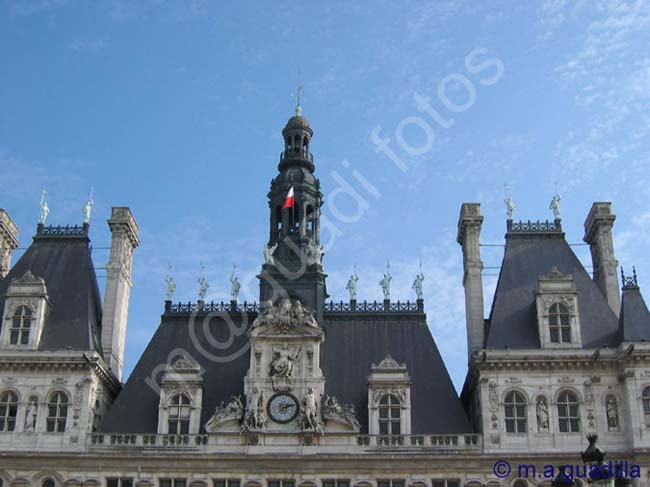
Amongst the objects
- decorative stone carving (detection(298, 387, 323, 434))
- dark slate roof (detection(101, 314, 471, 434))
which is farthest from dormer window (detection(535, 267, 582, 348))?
decorative stone carving (detection(298, 387, 323, 434))

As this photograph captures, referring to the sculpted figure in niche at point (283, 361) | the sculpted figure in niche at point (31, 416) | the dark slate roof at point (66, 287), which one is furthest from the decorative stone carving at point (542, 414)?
the sculpted figure in niche at point (31, 416)

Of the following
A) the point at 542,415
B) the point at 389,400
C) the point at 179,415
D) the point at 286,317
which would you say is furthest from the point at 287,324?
the point at 542,415

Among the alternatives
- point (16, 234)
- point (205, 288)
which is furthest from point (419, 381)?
point (16, 234)

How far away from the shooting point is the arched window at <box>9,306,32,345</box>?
2195 inches

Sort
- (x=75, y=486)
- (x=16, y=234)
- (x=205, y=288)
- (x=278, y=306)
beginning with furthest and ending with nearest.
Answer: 1. (x=16, y=234)
2. (x=205, y=288)
3. (x=278, y=306)
4. (x=75, y=486)

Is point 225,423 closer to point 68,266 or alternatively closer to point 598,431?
point 68,266

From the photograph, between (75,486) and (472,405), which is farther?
(472,405)

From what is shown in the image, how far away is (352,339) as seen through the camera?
192 feet

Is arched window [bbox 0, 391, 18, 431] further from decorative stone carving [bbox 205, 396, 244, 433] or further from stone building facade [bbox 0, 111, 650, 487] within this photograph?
decorative stone carving [bbox 205, 396, 244, 433]

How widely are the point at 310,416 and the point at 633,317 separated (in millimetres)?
18247

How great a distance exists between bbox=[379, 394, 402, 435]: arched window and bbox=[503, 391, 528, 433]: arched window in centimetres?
560

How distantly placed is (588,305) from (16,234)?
36514mm

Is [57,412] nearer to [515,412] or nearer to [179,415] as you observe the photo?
[179,415]

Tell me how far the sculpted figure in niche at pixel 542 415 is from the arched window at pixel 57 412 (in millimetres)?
24833
